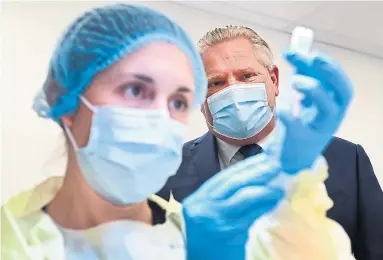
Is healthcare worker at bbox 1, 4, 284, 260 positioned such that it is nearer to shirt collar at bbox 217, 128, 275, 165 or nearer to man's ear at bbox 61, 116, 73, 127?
man's ear at bbox 61, 116, 73, 127

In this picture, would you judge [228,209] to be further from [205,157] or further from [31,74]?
[31,74]

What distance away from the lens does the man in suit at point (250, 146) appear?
1176mm

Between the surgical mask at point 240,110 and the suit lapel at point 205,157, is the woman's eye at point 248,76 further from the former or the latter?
the suit lapel at point 205,157

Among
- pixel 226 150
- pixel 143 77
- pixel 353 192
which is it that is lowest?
pixel 353 192

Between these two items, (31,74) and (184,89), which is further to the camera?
(31,74)

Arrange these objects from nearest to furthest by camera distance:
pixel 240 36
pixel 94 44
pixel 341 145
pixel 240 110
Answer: pixel 94 44 < pixel 240 110 < pixel 240 36 < pixel 341 145

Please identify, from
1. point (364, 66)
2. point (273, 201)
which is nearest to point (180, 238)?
point (273, 201)

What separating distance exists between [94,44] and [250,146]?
521 mm

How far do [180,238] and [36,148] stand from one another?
0.43 meters

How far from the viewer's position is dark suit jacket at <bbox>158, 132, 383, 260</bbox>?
1.29m

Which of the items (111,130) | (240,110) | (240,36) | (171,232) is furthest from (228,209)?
(240,36)

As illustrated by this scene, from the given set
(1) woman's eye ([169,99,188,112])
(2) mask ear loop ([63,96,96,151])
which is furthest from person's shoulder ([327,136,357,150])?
(2) mask ear loop ([63,96,96,151])

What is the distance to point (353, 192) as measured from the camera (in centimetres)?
138

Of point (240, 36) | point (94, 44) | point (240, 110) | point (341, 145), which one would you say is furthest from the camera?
point (341, 145)
